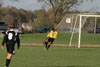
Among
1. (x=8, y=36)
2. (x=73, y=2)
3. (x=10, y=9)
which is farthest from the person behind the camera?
(x=10, y=9)

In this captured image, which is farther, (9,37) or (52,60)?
(52,60)

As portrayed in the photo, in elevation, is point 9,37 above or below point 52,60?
above

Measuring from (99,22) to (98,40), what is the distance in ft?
69.6

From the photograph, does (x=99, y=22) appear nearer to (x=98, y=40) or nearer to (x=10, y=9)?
(x=98, y=40)

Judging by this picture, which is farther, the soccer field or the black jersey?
the soccer field

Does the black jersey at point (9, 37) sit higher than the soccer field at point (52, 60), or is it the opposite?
the black jersey at point (9, 37)

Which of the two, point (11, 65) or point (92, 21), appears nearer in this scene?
point (11, 65)

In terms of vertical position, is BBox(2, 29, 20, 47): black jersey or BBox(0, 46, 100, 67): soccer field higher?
BBox(2, 29, 20, 47): black jersey

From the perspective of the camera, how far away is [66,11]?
231 ft

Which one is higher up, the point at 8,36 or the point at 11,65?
the point at 8,36

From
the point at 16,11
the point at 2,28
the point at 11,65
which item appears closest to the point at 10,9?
the point at 16,11

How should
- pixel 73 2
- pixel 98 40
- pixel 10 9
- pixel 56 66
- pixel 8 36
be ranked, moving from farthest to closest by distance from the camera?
pixel 10 9 < pixel 73 2 < pixel 98 40 < pixel 56 66 < pixel 8 36

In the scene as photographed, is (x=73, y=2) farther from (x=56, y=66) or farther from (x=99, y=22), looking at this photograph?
(x=56, y=66)

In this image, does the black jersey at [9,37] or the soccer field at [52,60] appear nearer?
the black jersey at [9,37]
